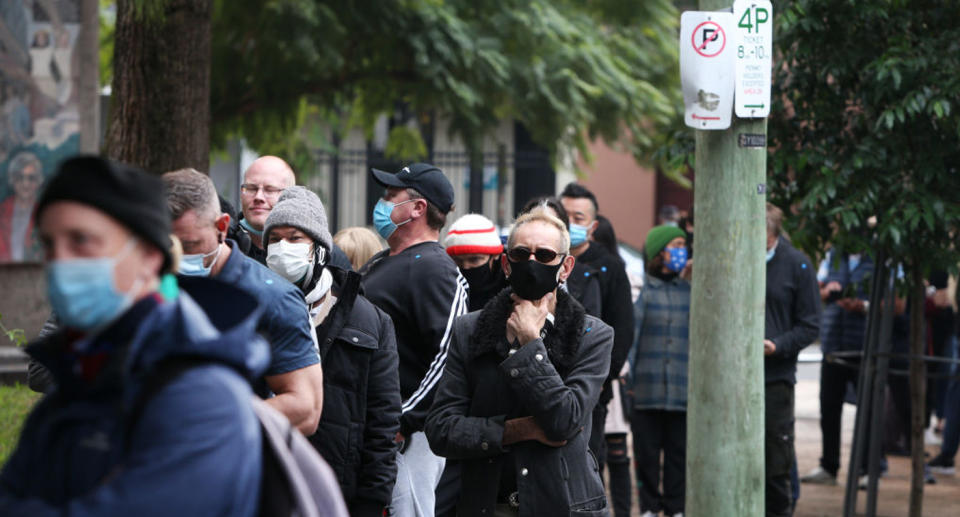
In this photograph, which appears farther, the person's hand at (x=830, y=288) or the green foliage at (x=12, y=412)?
the person's hand at (x=830, y=288)

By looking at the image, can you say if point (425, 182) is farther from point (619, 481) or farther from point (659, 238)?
point (619, 481)

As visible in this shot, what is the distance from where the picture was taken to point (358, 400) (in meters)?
4.41

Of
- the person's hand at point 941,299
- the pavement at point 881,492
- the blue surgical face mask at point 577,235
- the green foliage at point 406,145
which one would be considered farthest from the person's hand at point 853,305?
the green foliage at point 406,145

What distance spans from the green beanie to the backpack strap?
20.5ft

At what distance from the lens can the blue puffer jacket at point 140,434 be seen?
2.02 metres

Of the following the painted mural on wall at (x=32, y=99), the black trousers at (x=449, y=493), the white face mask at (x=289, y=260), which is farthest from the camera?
the painted mural on wall at (x=32, y=99)

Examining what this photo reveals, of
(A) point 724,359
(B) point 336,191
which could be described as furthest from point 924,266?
(B) point 336,191

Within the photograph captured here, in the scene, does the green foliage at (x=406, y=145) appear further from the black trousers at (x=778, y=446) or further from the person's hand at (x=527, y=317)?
the person's hand at (x=527, y=317)

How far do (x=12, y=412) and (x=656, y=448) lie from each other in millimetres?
3851

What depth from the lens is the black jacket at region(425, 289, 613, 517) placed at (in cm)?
418

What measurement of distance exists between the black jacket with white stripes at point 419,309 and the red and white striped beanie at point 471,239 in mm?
685

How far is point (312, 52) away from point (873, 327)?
6.26 meters

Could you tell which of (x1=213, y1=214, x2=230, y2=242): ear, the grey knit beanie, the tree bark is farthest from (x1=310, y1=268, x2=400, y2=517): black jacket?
the tree bark

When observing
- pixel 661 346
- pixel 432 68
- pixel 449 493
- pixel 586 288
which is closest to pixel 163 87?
pixel 586 288
